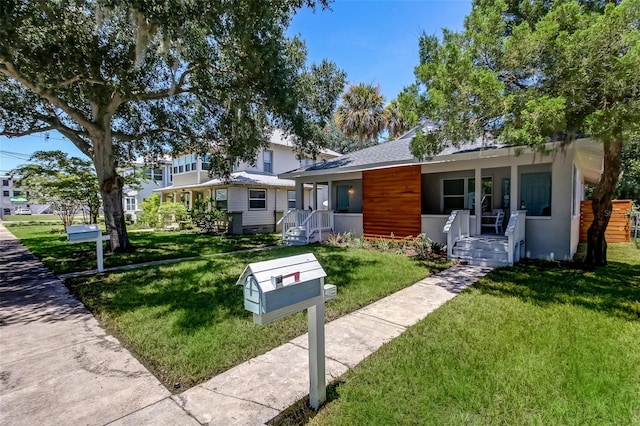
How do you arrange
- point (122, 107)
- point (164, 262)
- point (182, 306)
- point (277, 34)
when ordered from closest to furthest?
point (182, 306) < point (277, 34) < point (164, 262) < point (122, 107)

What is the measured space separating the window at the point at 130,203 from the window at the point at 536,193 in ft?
105

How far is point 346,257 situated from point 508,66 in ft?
19.3

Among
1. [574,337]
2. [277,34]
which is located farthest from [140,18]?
[574,337]

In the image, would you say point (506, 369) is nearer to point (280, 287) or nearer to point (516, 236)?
point (280, 287)

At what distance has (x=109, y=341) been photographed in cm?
394

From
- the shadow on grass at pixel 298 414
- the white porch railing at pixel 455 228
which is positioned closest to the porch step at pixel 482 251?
the white porch railing at pixel 455 228

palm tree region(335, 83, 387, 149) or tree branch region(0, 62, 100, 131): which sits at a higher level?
palm tree region(335, 83, 387, 149)

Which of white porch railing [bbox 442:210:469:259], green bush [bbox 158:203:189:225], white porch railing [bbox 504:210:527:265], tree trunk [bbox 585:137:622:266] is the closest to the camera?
tree trunk [bbox 585:137:622:266]

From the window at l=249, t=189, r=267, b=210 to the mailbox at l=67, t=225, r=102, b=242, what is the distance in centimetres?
1083

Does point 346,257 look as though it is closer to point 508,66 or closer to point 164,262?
point 164,262

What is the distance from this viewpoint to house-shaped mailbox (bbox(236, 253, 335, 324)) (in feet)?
7.14

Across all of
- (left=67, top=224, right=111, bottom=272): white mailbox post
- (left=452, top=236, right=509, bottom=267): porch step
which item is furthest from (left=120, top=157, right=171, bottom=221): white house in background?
(left=452, top=236, right=509, bottom=267): porch step

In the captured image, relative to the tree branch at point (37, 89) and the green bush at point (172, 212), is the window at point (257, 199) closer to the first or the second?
the green bush at point (172, 212)

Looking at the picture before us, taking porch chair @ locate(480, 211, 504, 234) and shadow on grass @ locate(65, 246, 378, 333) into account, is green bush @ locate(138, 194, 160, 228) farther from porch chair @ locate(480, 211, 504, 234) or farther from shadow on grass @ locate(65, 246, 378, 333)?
porch chair @ locate(480, 211, 504, 234)
